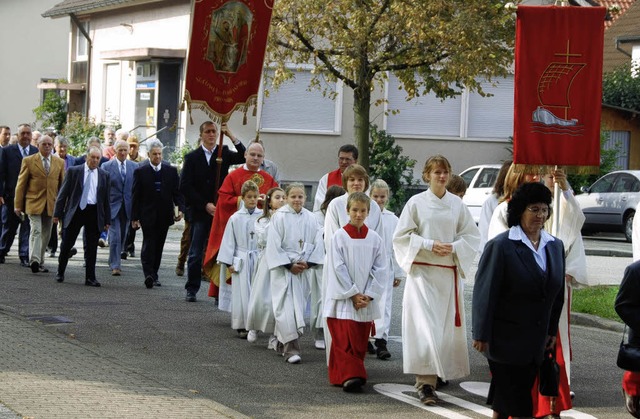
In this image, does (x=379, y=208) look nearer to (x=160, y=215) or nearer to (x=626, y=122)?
(x=160, y=215)

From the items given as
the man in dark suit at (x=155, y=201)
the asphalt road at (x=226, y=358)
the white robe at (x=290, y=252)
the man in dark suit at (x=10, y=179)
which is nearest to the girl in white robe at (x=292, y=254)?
the white robe at (x=290, y=252)

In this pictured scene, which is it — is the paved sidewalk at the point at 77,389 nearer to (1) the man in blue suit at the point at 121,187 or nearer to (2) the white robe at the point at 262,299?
(2) the white robe at the point at 262,299

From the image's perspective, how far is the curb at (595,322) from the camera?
13.8 meters

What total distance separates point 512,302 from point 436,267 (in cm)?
248

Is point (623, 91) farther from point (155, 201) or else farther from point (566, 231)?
point (566, 231)

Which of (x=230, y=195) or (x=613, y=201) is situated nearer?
(x=230, y=195)

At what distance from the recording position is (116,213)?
18688 mm

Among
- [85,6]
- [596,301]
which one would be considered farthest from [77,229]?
[85,6]

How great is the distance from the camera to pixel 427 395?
943cm

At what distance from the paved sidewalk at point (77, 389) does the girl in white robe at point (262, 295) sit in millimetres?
1769

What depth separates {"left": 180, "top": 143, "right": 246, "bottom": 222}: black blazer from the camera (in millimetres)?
15336

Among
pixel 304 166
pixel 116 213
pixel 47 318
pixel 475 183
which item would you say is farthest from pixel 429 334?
pixel 304 166

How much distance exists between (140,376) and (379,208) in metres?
2.95

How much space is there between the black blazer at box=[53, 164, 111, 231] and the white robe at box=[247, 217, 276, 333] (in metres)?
5.11
